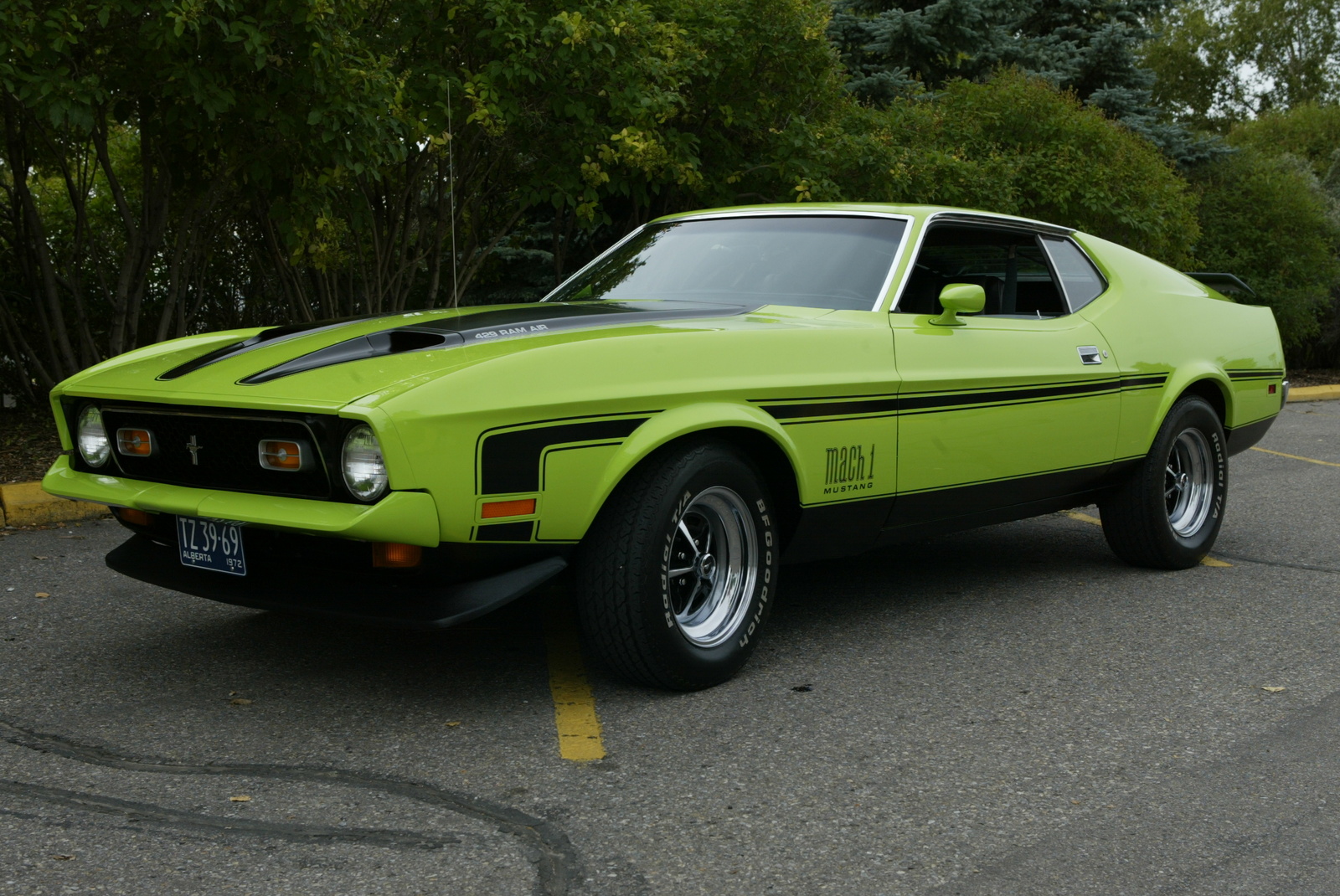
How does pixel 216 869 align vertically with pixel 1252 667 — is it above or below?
above

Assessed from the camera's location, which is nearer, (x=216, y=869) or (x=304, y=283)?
(x=216, y=869)

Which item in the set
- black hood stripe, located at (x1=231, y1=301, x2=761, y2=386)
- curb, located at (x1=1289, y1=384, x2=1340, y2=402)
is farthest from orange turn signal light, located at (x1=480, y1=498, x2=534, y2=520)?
curb, located at (x1=1289, y1=384, x2=1340, y2=402)

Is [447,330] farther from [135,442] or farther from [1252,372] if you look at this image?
[1252,372]

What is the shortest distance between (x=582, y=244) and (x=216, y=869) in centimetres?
1056

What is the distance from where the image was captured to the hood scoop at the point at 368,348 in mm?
3434

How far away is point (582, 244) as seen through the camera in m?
12.7

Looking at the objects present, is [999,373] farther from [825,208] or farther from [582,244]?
[582,244]

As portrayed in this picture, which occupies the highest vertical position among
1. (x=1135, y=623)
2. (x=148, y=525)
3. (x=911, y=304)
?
(x=911, y=304)

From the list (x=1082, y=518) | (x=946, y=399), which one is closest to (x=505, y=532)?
(x=946, y=399)

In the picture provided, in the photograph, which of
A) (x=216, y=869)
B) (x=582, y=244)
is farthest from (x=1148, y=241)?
(x=216, y=869)

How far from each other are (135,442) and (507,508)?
3.88 ft

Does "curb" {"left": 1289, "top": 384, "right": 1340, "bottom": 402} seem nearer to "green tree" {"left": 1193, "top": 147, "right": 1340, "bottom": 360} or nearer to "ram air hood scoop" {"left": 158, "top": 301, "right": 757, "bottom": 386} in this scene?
"green tree" {"left": 1193, "top": 147, "right": 1340, "bottom": 360}

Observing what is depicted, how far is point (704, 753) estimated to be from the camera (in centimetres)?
329

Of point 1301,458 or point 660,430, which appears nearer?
point 660,430
